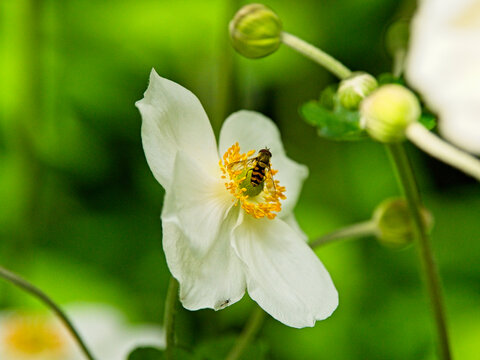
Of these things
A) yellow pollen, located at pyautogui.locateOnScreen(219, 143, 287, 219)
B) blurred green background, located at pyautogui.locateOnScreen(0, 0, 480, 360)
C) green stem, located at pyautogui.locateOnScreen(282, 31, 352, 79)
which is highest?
green stem, located at pyautogui.locateOnScreen(282, 31, 352, 79)

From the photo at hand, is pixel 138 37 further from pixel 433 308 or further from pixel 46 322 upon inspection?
pixel 433 308

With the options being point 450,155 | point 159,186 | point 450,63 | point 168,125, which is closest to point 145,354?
point 168,125

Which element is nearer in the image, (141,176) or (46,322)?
(46,322)

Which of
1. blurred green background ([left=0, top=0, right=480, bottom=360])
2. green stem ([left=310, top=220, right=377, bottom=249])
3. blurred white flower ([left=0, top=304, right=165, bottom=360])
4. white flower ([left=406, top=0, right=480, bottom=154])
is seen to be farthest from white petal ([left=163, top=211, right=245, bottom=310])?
blurred green background ([left=0, top=0, right=480, bottom=360])

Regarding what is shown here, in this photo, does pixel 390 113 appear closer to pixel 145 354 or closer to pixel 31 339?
pixel 145 354

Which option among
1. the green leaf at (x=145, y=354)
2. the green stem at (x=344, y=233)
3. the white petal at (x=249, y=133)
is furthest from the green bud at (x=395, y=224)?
the green leaf at (x=145, y=354)

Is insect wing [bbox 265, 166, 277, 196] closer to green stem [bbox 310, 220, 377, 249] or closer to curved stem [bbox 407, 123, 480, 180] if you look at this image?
green stem [bbox 310, 220, 377, 249]

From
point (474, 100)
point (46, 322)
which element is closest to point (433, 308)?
point (474, 100)
